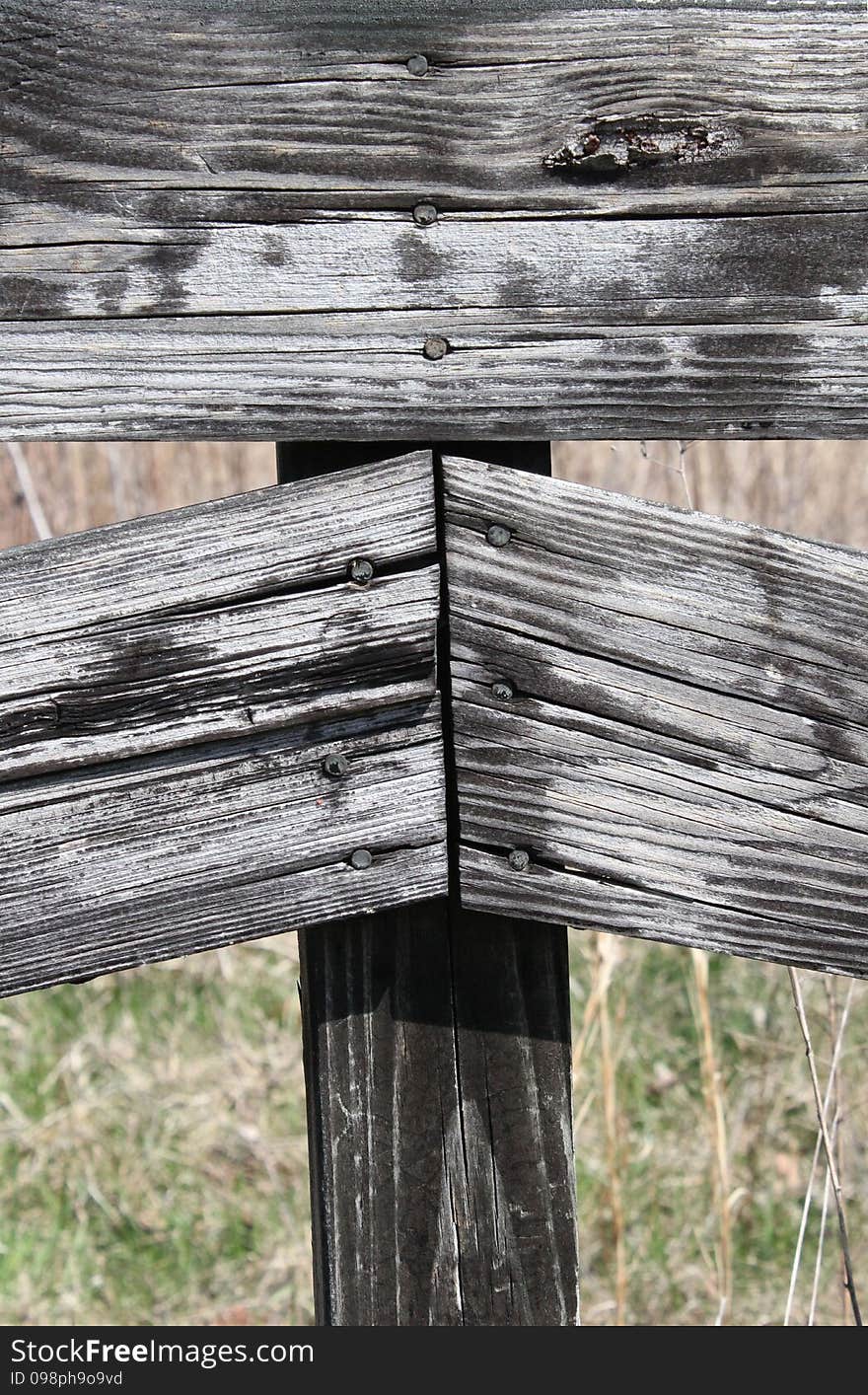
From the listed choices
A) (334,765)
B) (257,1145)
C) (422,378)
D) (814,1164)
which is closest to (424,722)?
(334,765)

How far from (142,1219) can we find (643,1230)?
4.37ft

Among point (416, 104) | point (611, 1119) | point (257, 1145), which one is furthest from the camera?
point (257, 1145)

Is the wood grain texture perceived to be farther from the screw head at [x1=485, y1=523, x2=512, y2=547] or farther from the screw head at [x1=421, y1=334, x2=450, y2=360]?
the screw head at [x1=421, y1=334, x2=450, y2=360]

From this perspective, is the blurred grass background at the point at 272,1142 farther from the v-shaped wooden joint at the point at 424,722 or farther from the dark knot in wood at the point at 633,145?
the dark knot in wood at the point at 633,145

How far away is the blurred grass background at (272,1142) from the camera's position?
331 cm

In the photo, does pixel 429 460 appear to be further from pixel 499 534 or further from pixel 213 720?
pixel 213 720

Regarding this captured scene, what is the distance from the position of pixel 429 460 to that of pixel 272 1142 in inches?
116

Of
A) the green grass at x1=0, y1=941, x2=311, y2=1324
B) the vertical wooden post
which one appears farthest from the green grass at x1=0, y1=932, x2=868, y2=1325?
the vertical wooden post

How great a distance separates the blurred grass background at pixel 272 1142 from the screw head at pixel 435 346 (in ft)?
5.57

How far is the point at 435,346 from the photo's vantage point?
1.24 m

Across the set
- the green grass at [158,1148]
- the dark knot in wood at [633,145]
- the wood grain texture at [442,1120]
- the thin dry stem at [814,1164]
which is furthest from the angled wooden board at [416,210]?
the green grass at [158,1148]

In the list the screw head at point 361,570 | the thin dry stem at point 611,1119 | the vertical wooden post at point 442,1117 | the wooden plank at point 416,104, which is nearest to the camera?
the wooden plank at point 416,104

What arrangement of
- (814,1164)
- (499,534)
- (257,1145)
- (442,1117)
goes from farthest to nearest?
(257,1145) → (814,1164) → (442,1117) → (499,534)

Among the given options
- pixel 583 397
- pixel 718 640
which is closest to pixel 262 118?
pixel 583 397
